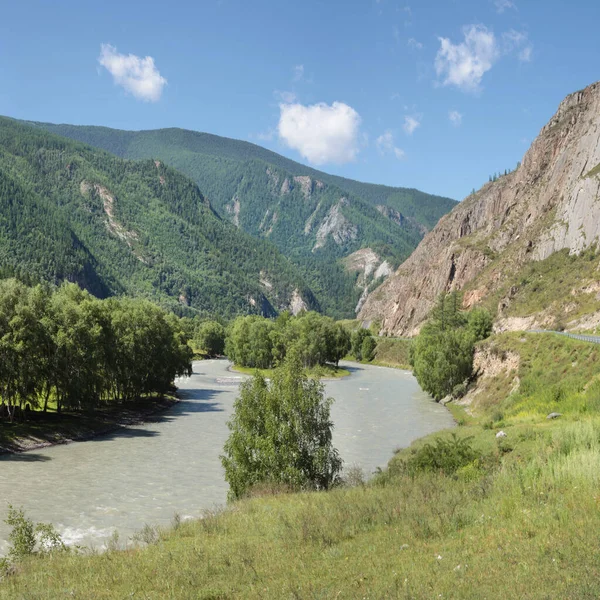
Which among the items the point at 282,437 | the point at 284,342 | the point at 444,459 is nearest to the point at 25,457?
the point at 282,437

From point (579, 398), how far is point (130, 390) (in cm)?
6002

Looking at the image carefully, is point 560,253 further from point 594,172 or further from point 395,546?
point 395,546

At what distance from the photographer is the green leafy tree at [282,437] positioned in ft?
101

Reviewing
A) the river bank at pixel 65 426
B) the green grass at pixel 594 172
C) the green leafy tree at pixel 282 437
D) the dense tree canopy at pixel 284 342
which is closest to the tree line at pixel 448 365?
the river bank at pixel 65 426

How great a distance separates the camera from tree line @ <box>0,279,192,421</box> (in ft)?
181

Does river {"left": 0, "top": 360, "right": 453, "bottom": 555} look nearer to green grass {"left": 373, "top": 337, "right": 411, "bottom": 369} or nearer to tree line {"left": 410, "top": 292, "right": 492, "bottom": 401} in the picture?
tree line {"left": 410, "top": 292, "right": 492, "bottom": 401}

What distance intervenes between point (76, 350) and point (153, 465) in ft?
68.8

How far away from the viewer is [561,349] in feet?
197

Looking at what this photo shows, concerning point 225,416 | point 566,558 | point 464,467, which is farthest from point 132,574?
point 225,416

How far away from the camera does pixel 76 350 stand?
6256 centimetres

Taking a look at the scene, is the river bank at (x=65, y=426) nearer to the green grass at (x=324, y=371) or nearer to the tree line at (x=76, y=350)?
the tree line at (x=76, y=350)

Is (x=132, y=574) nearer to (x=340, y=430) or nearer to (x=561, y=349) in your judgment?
(x=340, y=430)

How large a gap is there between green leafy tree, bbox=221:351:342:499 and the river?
451 centimetres

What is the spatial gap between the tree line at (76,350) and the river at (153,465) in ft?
23.3
